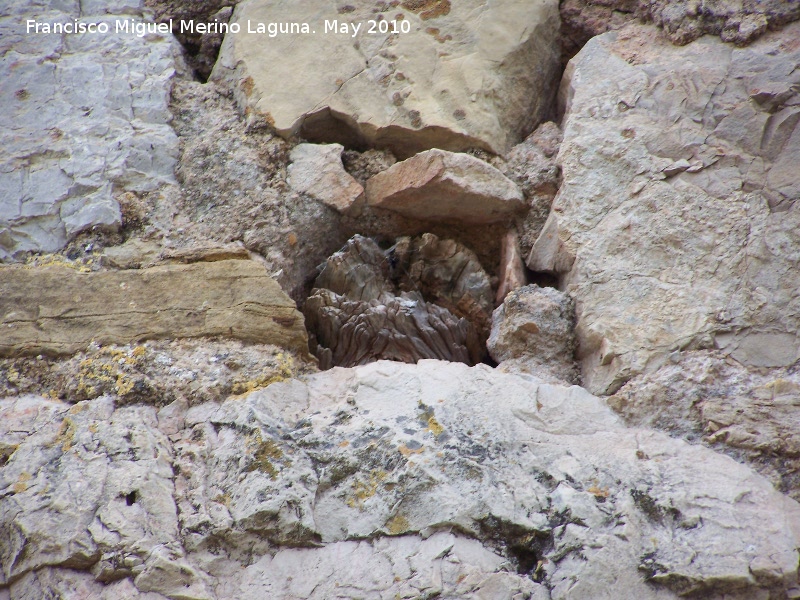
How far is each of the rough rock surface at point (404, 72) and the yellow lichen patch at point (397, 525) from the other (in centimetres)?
115

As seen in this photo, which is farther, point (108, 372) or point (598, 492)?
point (108, 372)

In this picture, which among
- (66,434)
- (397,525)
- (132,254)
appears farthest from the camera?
(132,254)

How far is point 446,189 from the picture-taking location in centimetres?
205

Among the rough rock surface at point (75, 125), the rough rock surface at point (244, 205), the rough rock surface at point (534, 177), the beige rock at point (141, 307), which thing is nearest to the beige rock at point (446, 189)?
the rough rock surface at point (534, 177)

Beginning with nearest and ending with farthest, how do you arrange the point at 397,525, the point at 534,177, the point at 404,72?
the point at 397,525, the point at 534,177, the point at 404,72

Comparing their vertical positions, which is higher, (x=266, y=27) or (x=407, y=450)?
(x=266, y=27)

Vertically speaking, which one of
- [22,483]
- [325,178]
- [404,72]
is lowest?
[22,483]

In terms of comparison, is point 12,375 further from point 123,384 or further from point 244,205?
point 244,205

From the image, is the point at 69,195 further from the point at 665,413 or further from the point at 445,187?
the point at 665,413

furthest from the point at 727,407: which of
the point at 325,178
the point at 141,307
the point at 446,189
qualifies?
the point at 141,307

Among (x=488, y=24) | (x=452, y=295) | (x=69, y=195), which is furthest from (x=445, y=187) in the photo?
(x=69, y=195)

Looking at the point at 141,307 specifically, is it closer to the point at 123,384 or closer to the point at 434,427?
the point at 123,384

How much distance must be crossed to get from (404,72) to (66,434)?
1.36m

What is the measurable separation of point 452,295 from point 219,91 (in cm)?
93
